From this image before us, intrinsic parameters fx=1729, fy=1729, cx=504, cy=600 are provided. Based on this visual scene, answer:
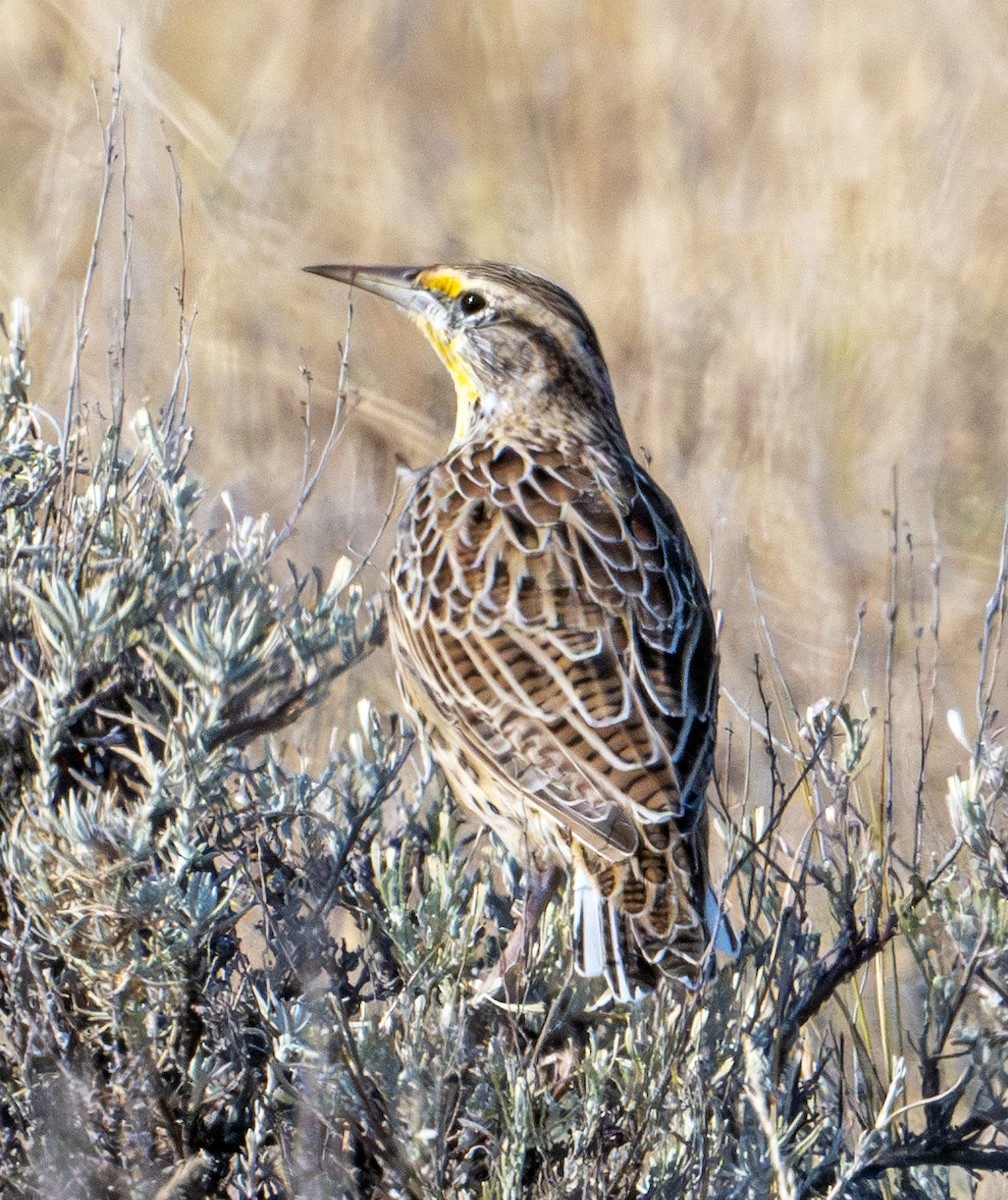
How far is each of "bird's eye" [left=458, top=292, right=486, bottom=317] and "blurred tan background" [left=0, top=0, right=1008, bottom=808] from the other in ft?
7.24

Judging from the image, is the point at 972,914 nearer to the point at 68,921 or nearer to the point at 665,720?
the point at 665,720

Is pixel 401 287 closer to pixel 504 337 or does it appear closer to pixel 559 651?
pixel 504 337

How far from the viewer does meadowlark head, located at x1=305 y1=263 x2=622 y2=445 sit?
4.03 metres

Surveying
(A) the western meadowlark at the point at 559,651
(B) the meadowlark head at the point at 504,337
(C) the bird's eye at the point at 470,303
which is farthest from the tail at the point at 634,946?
(C) the bird's eye at the point at 470,303

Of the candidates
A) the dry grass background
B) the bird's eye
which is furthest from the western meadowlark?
the dry grass background

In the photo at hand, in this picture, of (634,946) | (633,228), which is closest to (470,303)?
(634,946)

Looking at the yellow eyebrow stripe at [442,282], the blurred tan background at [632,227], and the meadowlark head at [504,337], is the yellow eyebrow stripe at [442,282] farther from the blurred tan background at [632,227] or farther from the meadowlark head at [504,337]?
the blurred tan background at [632,227]

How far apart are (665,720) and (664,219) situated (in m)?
4.48

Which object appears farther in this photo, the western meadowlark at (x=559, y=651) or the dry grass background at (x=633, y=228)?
the dry grass background at (x=633, y=228)

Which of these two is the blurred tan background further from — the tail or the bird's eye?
the tail

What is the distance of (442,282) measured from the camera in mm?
4051

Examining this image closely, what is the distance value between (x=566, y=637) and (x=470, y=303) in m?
1.14

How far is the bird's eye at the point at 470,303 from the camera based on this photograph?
4.04 meters

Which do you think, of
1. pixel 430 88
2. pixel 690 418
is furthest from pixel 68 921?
pixel 430 88
